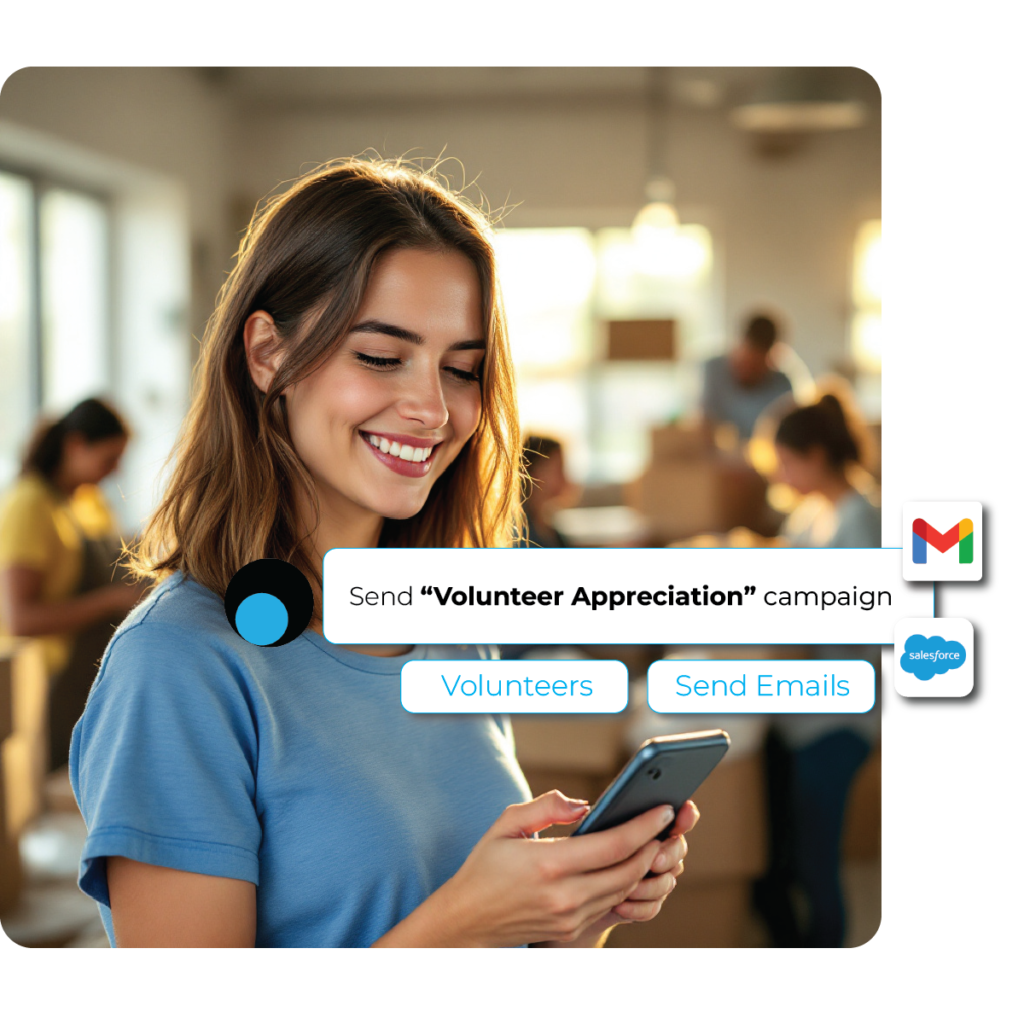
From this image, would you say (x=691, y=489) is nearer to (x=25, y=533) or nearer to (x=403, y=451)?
(x=403, y=451)

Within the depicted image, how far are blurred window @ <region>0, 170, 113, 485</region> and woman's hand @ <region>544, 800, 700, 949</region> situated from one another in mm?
515

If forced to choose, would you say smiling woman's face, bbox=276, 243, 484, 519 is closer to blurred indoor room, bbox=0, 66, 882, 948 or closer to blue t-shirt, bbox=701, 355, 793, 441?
blurred indoor room, bbox=0, 66, 882, 948

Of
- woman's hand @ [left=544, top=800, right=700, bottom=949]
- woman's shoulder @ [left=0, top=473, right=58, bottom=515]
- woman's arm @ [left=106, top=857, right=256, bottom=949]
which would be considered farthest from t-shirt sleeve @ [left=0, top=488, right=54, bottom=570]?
woman's hand @ [left=544, top=800, right=700, bottom=949]

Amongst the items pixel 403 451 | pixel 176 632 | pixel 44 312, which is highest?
pixel 44 312

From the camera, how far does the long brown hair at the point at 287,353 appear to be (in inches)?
26.4

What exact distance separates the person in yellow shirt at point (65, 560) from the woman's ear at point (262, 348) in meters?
0.10

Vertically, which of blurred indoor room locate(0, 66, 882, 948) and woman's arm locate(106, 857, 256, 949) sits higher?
blurred indoor room locate(0, 66, 882, 948)

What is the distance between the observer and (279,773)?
0.65 m

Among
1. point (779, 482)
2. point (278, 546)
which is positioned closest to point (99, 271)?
point (278, 546)

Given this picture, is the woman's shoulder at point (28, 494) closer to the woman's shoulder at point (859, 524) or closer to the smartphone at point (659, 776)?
the smartphone at point (659, 776)

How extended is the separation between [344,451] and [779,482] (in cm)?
31

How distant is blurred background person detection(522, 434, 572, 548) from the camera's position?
2.27 feet

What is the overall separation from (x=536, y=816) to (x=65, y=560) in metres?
0.38

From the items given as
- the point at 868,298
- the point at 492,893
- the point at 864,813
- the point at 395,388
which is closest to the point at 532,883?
the point at 492,893
